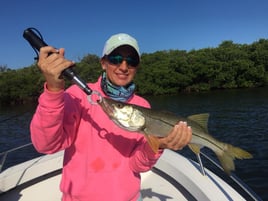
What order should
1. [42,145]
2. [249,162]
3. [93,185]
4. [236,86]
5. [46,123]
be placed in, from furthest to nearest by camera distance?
[236,86] < [249,162] < [93,185] < [42,145] < [46,123]

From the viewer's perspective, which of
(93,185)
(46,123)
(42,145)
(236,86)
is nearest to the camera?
(46,123)

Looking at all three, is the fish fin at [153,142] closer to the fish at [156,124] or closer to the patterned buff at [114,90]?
the fish at [156,124]

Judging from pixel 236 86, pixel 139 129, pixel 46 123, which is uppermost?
pixel 236 86

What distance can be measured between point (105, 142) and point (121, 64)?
683 millimetres

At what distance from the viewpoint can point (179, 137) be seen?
2.53 metres

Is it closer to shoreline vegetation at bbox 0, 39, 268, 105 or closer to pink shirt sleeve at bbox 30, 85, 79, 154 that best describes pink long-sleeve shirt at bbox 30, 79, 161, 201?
pink shirt sleeve at bbox 30, 85, 79, 154

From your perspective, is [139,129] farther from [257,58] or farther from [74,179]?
[257,58]

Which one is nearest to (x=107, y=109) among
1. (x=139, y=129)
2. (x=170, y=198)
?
(x=139, y=129)

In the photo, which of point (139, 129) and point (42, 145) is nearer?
point (42, 145)

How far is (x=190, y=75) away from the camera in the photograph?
65.7 meters

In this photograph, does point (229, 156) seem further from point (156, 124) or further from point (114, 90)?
point (114, 90)

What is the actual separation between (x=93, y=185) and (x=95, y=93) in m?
0.73

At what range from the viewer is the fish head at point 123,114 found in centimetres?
241

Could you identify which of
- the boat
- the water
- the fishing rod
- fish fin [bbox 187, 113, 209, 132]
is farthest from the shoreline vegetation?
the fishing rod
